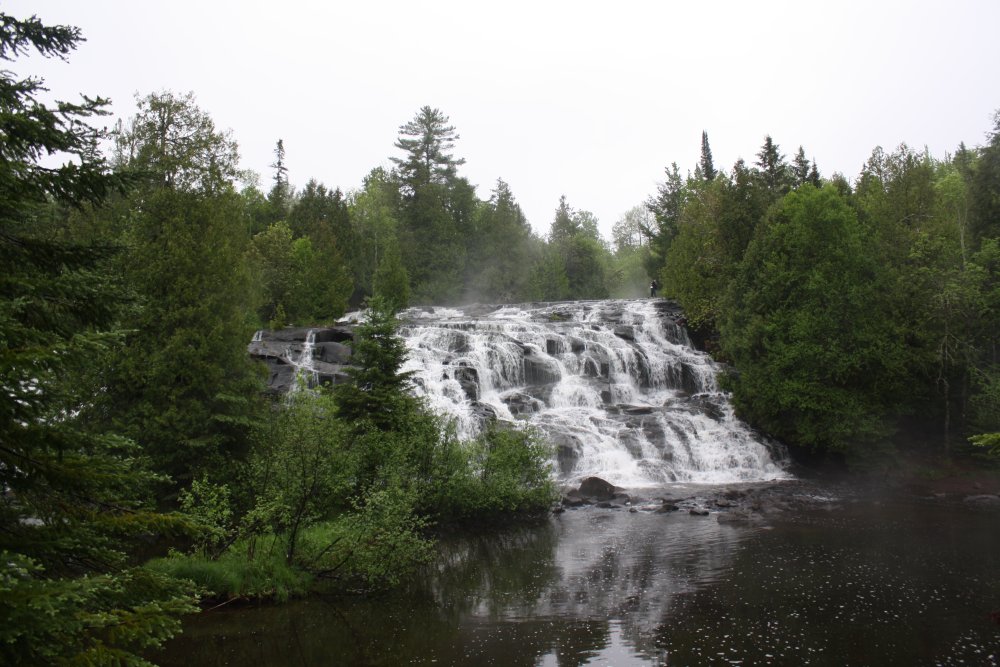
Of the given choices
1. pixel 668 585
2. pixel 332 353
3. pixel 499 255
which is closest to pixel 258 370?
pixel 668 585

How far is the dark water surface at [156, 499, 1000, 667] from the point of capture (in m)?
9.98

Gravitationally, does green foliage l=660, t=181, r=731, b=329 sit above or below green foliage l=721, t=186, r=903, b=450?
above

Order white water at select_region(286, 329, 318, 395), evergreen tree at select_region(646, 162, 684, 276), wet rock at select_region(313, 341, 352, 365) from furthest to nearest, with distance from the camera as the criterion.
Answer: evergreen tree at select_region(646, 162, 684, 276) < wet rock at select_region(313, 341, 352, 365) < white water at select_region(286, 329, 318, 395)

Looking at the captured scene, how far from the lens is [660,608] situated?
1197 cm

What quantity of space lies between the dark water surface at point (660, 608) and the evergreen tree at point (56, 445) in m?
5.43

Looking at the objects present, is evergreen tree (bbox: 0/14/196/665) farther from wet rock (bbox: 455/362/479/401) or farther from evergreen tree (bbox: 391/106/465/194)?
evergreen tree (bbox: 391/106/465/194)

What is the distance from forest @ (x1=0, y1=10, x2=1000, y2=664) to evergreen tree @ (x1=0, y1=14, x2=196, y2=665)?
24mm

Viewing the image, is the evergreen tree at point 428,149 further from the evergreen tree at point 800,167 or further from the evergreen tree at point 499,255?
the evergreen tree at point 800,167

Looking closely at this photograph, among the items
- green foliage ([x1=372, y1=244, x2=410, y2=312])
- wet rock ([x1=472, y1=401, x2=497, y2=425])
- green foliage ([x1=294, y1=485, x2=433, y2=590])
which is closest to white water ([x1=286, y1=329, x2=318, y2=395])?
wet rock ([x1=472, y1=401, x2=497, y2=425])

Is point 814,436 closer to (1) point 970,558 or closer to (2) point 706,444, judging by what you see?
(2) point 706,444

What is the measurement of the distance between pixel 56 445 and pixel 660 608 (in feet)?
33.3

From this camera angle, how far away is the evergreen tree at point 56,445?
169 inches

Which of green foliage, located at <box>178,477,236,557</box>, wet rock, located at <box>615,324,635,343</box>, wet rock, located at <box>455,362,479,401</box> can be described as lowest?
green foliage, located at <box>178,477,236,557</box>

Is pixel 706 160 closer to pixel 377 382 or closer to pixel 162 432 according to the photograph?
pixel 377 382
